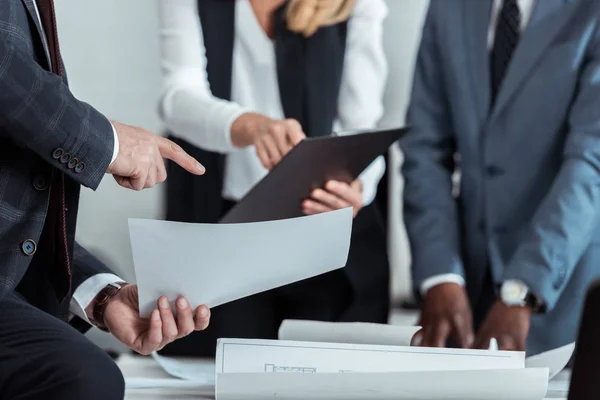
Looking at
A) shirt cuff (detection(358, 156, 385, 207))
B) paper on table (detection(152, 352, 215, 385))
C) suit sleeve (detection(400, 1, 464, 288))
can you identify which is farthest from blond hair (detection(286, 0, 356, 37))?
paper on table (detection(152, 352, 215, 385))

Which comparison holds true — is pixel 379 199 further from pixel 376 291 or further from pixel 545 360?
pixel 545 360

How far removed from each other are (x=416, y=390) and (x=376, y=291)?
0.99 meters

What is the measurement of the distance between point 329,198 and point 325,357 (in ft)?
1.68

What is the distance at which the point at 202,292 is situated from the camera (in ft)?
2.77

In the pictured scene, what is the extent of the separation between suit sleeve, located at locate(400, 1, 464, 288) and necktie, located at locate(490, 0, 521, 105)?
0.41ft

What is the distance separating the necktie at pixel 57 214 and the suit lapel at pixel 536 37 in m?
1.01

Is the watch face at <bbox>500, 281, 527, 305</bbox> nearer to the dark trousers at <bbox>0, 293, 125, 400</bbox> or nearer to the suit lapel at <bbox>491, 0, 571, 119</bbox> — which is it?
the suit lapel at <bbox>491, 0, 571, 119</bbox>

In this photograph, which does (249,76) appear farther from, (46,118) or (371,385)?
(371,385)

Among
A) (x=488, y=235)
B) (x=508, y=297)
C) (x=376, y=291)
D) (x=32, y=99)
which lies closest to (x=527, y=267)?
(x=508, y=297)

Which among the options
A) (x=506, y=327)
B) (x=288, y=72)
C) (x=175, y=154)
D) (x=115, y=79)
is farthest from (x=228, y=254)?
(x=115, y=79)

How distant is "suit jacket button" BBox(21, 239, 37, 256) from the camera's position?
801mm

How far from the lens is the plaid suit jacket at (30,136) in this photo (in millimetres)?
713

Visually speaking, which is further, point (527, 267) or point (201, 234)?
point (527, 267)

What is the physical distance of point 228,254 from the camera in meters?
0.80
